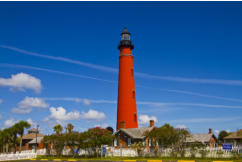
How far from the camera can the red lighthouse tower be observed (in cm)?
4481

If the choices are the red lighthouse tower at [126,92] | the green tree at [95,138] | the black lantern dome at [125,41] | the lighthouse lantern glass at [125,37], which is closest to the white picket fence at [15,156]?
the green tree at [95,138]

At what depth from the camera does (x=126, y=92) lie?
149 ft

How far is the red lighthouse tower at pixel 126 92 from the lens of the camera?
44.8 meters

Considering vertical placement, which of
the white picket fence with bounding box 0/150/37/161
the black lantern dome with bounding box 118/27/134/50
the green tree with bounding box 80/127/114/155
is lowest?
the white picket fence with bounding box 0/150/37/161

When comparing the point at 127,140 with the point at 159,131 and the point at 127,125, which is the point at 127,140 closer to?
the point at 127,125

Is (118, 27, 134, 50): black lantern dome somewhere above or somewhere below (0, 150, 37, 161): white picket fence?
above

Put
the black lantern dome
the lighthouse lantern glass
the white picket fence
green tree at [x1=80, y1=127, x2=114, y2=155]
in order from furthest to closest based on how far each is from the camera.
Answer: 1. the lighthouse lantern glass
2. the black lantern dome
3. the white picket fence
4. green tree at [x1=80, y1=127, x2=114, y2=155]

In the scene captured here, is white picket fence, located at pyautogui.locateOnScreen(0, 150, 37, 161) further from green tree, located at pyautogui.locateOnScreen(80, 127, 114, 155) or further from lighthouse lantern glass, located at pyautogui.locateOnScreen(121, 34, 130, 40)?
lighthouse lantern glass, located at pyautogui.locateOnScreen(121, 34, 130, 40)

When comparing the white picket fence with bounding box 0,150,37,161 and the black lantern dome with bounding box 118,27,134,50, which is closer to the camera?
the white picket fence with bounding box 0,150,37,161

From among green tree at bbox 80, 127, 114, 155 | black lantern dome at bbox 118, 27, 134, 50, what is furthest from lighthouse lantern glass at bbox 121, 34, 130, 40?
green tree at bbox 80, 127, 114, 155

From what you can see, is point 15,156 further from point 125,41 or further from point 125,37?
point 125,37

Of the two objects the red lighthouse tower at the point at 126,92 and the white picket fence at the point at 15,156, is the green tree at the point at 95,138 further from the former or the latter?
the white picket fence at the point at 15,156

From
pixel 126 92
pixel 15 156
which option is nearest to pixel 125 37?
pixel 126 92

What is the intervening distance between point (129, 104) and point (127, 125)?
12.0 ft
